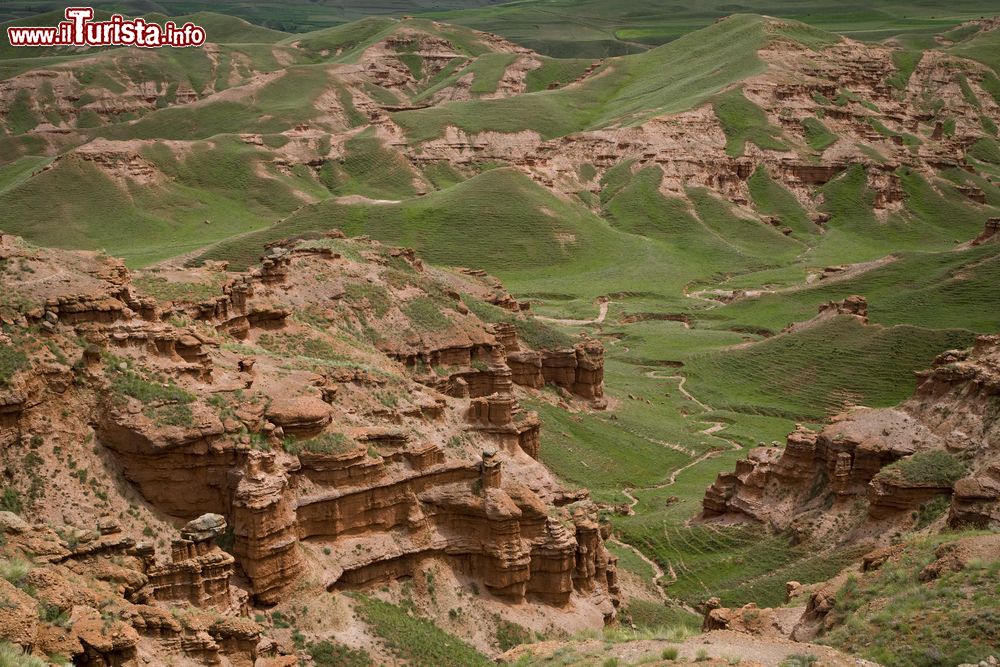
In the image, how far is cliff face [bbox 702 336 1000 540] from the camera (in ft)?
148

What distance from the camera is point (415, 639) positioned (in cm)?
3538

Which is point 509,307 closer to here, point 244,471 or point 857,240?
point 244,471

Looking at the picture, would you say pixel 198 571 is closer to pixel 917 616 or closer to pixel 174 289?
pixel 917 616

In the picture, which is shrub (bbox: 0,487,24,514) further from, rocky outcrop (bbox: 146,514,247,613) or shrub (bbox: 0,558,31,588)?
shrub (bbox: 0,558,31,588)

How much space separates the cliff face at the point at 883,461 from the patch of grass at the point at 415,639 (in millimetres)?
17201

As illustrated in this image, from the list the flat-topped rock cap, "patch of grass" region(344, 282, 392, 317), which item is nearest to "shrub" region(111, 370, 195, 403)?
the flat-topped rock cap

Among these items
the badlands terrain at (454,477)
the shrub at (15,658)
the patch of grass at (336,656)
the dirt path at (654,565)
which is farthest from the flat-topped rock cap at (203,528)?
the dirt path at (654,565)

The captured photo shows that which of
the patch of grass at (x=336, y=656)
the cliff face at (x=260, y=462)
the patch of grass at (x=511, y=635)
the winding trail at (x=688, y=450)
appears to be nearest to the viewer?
the patch of grass at (x=336, y=656)

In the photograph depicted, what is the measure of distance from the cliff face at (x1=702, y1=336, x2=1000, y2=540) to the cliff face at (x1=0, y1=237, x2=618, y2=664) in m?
10.3

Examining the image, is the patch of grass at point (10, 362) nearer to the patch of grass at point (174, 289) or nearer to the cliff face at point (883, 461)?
the patch of grass at point (174, 289)

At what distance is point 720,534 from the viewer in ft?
170

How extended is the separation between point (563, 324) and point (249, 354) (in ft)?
251

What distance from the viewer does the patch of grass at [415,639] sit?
34.6 m

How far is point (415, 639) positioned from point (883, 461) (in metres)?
23.2
